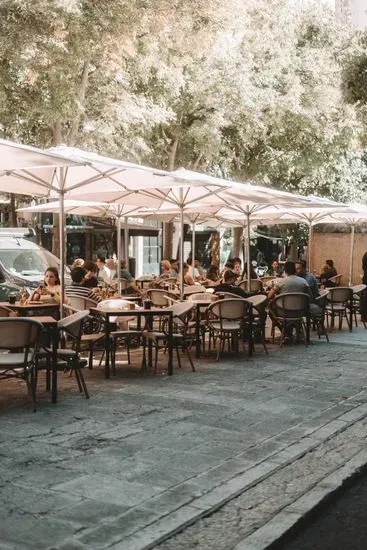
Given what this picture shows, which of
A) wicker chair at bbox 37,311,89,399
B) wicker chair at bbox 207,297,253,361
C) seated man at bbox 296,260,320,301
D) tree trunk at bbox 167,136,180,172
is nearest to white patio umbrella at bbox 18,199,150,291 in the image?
seated man at bbox 296,260,320,301

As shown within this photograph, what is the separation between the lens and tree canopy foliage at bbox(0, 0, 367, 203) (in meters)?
16.1

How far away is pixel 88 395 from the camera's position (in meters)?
8.42

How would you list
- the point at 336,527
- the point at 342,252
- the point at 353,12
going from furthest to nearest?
the point at 353,12, the point at 342,252, the point at 336,527

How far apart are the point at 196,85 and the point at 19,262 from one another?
8521 mm

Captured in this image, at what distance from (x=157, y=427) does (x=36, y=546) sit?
9.79 ft

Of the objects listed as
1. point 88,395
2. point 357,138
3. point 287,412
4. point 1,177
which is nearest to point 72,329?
point 88,395

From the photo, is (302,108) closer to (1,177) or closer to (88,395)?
(1,177)

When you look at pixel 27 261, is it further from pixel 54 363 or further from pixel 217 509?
pixel 217 509

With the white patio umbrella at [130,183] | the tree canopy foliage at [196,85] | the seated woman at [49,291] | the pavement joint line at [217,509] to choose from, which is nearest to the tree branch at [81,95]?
the tree canopy foliage at [196,85]

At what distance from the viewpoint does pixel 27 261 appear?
56.9ft

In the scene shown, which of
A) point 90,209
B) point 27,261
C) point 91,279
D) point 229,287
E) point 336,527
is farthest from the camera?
point 90,209

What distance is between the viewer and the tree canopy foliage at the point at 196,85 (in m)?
16.1

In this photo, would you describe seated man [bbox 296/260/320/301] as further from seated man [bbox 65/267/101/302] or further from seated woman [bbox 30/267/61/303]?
seated woman [bbox 30/267/61/303]

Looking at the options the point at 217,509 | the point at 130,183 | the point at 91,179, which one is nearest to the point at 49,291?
the point at 130,183
